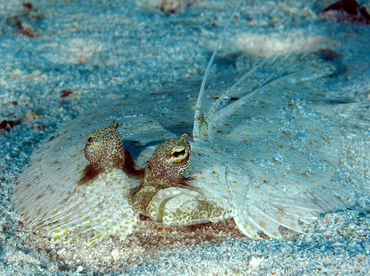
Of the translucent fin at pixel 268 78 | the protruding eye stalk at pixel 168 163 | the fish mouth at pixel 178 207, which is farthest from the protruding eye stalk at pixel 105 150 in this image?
the translucent fin at pixel 268 78

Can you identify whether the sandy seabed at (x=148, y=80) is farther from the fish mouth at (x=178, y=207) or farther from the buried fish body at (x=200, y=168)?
the fish mouth at (x=178, y=207)

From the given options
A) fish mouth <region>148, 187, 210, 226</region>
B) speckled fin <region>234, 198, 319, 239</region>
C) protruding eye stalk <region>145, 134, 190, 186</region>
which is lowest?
speckled fin <region>234, 198, 319, 239</region>

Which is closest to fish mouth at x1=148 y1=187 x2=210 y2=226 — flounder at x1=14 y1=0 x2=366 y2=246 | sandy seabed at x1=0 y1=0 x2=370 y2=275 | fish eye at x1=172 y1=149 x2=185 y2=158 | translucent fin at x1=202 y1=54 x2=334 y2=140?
flounder at x1=14 y1=0 x2=366 y2=246

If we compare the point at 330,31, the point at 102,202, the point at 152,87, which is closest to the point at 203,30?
the point at 152,87

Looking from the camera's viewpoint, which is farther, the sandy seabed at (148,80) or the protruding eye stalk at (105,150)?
the sandy seabed at (148,80)

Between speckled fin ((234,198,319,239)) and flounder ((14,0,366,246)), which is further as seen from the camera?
speckled fin ((234,198,319,239))

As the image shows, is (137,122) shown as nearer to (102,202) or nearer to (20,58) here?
(102,202)

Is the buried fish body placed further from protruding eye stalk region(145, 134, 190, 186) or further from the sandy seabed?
the sandy seabed

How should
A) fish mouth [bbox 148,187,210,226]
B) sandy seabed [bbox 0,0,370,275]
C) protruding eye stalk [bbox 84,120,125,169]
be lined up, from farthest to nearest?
sandy seabed [bbox 0,0,370,275], protruding eye stalk [bbox 84,120,125,169], fish mouth [bbox 148,187,210,226]
